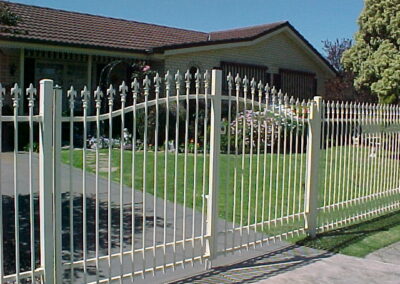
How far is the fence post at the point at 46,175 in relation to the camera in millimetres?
3826

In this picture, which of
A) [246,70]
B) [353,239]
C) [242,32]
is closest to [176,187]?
[353,239]

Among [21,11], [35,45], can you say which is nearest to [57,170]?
[35,45]

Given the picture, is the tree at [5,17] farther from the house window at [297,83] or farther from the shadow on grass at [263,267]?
the house window at [297,83]

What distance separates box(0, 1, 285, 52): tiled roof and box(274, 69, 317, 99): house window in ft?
7.50

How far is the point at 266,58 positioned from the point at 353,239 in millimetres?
15415

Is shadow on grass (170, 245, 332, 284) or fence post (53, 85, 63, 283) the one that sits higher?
fence post (53, 85, 63, 283)

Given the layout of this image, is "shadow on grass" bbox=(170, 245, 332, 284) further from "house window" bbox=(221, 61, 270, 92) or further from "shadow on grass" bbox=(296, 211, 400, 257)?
"house window" bbox=(221, 61, 270, 92)

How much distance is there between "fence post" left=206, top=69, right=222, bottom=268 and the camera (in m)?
5.25

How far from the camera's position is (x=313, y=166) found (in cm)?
666

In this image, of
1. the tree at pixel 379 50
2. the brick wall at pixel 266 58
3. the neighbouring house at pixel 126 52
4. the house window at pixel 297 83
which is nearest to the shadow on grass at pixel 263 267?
the neighbouring house at pixel 126 52

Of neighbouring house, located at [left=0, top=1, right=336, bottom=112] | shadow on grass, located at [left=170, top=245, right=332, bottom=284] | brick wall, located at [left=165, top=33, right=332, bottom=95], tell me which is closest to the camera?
shadow on grass, located at [left=170, top=245, right=332, bottom=284]

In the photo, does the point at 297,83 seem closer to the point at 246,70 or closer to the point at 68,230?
the point at 246,70

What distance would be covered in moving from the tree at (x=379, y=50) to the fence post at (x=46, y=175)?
13.2 m

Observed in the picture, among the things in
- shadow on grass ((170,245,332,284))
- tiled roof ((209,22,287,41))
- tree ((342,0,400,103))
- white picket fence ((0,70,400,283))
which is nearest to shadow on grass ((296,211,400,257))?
white picket fence ((0,70,400,283))
